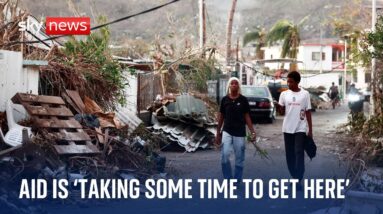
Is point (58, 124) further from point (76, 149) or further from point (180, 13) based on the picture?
point (180, 13)

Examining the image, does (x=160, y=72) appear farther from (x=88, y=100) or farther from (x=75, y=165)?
(x=75, y=165)

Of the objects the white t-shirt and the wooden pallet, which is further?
the wooden pallet

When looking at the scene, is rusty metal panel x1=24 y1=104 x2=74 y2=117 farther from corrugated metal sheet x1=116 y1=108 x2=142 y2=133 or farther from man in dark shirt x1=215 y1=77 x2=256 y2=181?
corrugated metal sheet x1=116 y1=108 x2=142 y2=133

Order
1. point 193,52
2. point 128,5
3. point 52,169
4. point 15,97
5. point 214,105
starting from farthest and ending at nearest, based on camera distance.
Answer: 1. point 128,5
2. point 193,52
3. point 214,105
4. point 15,97
5. point 52,169

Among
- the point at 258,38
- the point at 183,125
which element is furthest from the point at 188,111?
the point at 258,38

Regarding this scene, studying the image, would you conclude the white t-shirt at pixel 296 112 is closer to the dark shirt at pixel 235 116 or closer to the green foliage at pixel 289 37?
the dark shirt at pixel 235 116

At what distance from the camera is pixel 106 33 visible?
59.6 ft

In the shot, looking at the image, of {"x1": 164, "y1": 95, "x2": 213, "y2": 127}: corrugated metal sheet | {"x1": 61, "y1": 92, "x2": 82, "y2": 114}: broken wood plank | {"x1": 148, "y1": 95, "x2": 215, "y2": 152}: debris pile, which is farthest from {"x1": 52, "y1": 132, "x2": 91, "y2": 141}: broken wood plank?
{"x1": 164, "y1": 95, "x2": 213, "y2": 127}: corrugated metal sheet

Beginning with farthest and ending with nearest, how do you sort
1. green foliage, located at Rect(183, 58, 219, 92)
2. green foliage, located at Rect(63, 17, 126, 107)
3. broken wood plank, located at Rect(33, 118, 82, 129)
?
green foliage, located at Rect(183, 58, 219, 92) → green foliage, located at Rect(63, 17, 126, 107) → broken wood plank, located at Rect(33, 118, 82, 129)

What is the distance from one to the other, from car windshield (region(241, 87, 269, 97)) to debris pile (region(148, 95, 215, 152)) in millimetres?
9434

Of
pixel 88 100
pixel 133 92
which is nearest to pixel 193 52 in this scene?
pixel 133 92

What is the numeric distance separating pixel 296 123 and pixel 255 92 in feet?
55.6

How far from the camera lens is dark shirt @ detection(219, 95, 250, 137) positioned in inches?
404

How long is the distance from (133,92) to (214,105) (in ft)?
9.27
